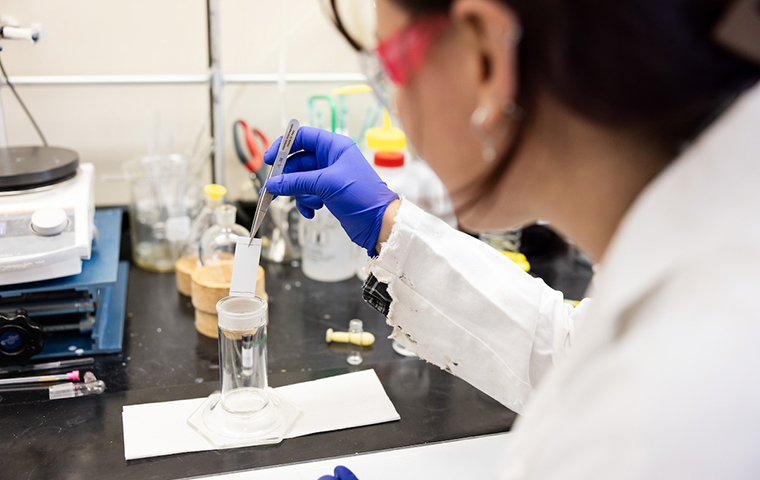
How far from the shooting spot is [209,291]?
4.13 ft

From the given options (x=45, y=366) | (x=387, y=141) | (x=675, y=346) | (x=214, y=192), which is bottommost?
(x=45, y=366)

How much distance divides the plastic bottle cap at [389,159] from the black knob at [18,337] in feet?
2.51

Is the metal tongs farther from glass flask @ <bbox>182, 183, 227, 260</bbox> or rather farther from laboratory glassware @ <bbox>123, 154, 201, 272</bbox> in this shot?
laboratory glassware @ <bbox>123, 154, 201, 272</bbox>

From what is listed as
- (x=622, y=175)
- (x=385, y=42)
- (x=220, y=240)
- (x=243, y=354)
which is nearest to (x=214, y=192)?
(x=220, y=240)

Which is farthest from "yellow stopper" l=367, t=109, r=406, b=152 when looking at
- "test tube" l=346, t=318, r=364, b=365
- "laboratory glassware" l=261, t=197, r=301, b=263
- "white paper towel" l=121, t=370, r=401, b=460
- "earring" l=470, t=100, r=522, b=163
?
"earring" l=470, t=100, r=522, b=163

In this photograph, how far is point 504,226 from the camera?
734 millimetres

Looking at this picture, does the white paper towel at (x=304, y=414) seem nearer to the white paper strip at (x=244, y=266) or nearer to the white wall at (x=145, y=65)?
the white paper strip at (x=244, y=266)

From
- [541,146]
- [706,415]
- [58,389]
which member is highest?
[541,146]

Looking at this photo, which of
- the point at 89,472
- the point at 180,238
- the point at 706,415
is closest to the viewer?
the point at 706,415

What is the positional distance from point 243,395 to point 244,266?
0.22m

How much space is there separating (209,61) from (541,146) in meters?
1.38

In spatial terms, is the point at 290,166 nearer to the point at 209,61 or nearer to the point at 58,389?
the point at 58,389

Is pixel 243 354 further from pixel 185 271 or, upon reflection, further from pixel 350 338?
pixel 185 271

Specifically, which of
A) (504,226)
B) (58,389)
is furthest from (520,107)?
(58,389)
